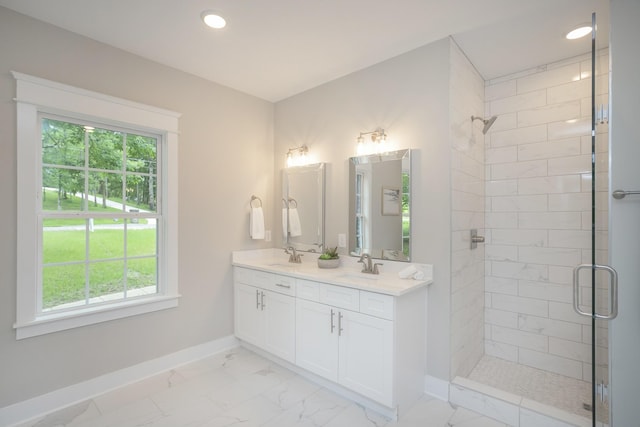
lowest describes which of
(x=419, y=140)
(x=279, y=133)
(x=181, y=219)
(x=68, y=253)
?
(x=68, y=253)

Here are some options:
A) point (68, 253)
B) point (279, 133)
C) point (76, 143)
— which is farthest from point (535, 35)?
point (68, 253)

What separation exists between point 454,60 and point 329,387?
2.72m

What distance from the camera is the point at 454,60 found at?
2.36 meters

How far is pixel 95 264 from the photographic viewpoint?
247 cm

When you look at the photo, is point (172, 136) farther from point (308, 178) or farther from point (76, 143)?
point (308, 178)

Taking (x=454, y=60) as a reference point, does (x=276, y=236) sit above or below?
below

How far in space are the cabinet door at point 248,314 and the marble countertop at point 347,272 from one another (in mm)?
257

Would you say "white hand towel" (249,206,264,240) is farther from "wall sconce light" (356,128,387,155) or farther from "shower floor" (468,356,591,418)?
"shower floor" (468,356,591,418)

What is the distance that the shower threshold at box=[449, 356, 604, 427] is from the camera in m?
1.95

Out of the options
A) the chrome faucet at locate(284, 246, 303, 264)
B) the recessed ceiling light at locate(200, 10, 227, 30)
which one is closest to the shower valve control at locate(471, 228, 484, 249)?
the chrome faucet at locate(284, 246, 303, 264)

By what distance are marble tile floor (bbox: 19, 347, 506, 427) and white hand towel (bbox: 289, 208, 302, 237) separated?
1378 millimetres

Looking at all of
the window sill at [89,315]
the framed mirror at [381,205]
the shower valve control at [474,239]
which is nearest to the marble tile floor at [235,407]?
the window sill at [89,315]

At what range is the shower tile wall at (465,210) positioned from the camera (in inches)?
92.2

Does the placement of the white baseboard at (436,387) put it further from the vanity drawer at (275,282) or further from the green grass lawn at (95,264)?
the green grass lawn at (95,264)
